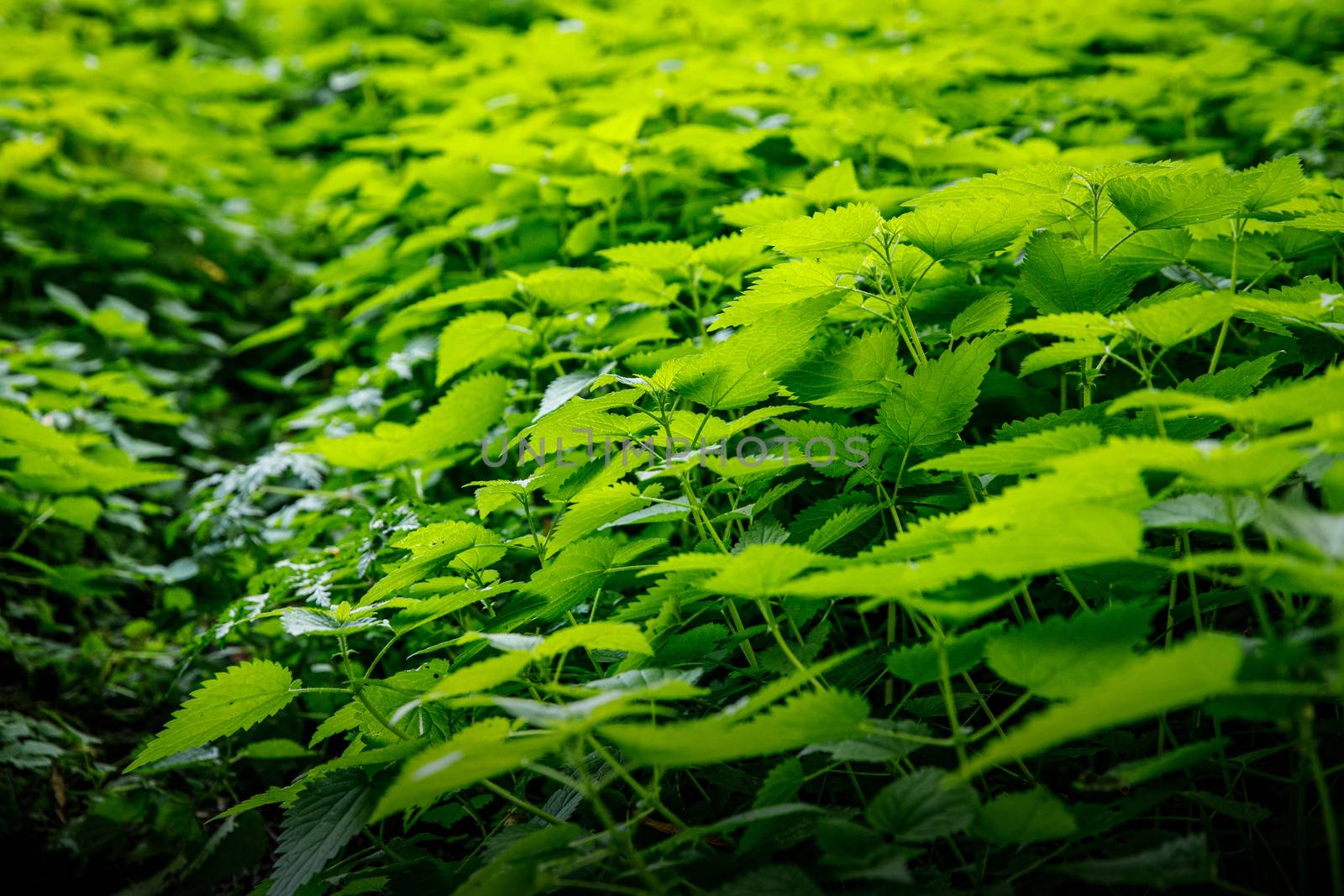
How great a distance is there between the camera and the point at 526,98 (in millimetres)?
2949

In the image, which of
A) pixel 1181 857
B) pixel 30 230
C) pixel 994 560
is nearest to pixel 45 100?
pixel 30 230

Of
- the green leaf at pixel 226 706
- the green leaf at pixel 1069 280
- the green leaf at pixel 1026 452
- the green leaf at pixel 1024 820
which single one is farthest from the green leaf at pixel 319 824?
the green leaf at pixel 1069 280

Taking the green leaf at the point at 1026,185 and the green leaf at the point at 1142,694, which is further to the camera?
the green leaf at the point at 1026,185

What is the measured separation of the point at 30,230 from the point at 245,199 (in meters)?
0.86

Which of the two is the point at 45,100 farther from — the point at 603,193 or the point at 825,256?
the point at 825,256

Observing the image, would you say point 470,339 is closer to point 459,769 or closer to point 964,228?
point 964,228

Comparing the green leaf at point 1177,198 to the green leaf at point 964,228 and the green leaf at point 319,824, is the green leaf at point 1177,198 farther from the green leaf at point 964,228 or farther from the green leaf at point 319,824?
the green leaf at point 319,824

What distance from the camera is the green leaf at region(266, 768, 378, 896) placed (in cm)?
107

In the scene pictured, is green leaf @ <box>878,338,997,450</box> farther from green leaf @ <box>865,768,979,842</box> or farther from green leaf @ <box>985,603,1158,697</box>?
green leaf @ <box>865,768,979,842</box>

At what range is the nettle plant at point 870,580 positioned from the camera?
33.0 inches

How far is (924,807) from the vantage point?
0.90m

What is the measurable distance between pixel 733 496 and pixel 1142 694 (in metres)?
0.81

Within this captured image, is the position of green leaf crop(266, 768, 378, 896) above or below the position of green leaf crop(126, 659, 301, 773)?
below

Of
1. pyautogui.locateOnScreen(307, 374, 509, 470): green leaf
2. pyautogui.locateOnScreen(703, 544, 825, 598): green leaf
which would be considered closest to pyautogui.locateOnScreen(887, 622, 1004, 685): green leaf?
pyautogui.locateOnScreen(703, 544, 825, 598): green leaf
